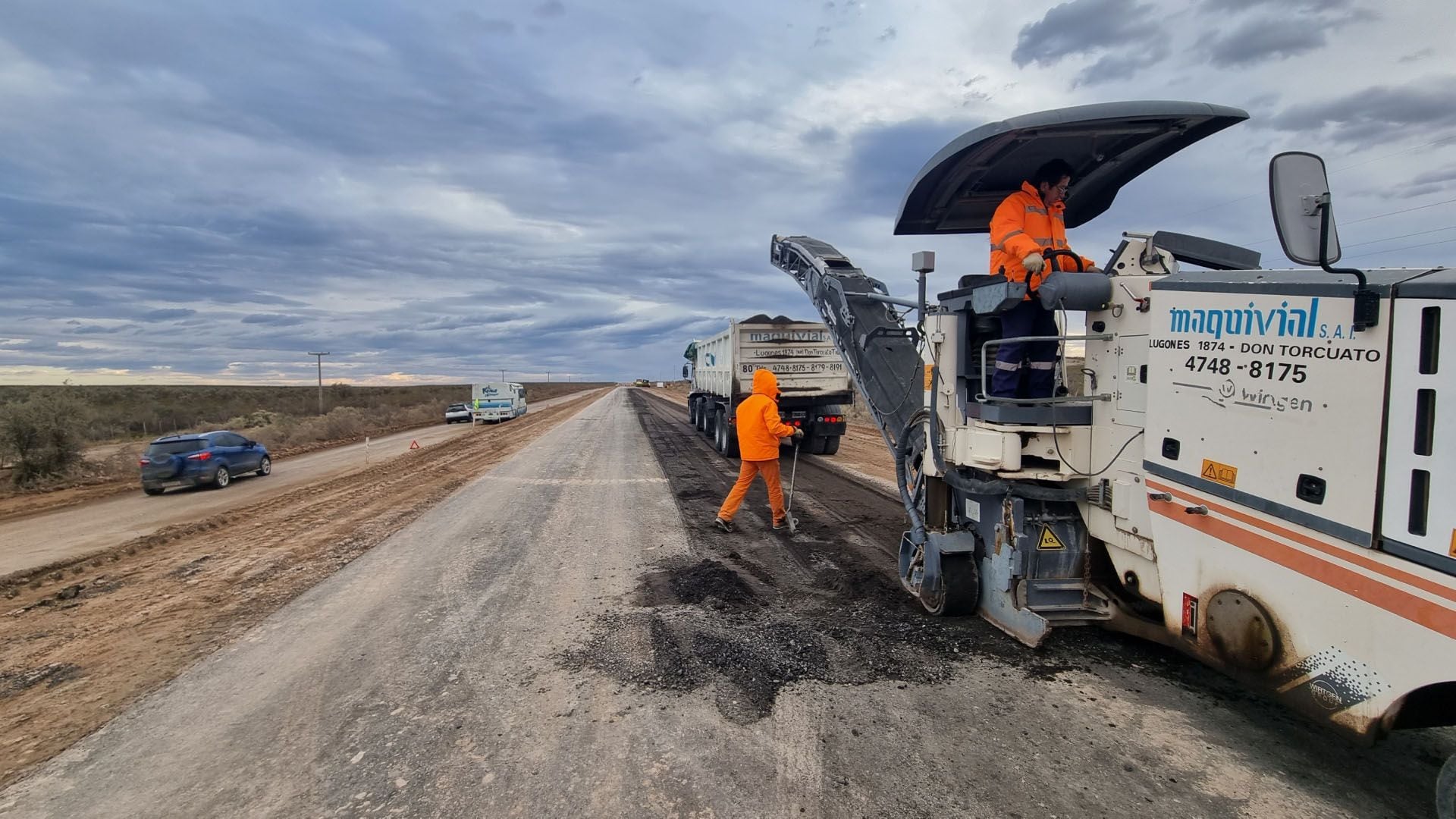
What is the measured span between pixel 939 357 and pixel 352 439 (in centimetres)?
3208

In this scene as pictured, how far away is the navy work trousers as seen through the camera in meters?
4.25

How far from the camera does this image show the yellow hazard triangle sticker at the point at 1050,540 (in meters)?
4.08

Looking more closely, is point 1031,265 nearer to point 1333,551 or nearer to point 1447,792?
point 1333,551

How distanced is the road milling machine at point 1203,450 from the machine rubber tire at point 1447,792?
13 millimetres

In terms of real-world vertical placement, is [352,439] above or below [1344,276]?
below

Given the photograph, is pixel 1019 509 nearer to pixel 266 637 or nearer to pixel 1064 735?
pixel 1064 735

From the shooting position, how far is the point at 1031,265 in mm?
3910

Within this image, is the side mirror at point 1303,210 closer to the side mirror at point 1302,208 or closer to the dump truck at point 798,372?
the side mirror at point 1302,208

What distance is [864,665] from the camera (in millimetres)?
4234

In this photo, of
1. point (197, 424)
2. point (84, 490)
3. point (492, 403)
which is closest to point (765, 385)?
point (84, 490)

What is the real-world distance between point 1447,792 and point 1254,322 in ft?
5.64

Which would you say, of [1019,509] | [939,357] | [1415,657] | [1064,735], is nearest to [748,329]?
[939,357]

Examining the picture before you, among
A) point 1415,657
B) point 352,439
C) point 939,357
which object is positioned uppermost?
point 939,357

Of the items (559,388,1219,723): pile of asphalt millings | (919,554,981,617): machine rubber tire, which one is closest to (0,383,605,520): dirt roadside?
(559,388,1219,723): pile of asphalt millings
